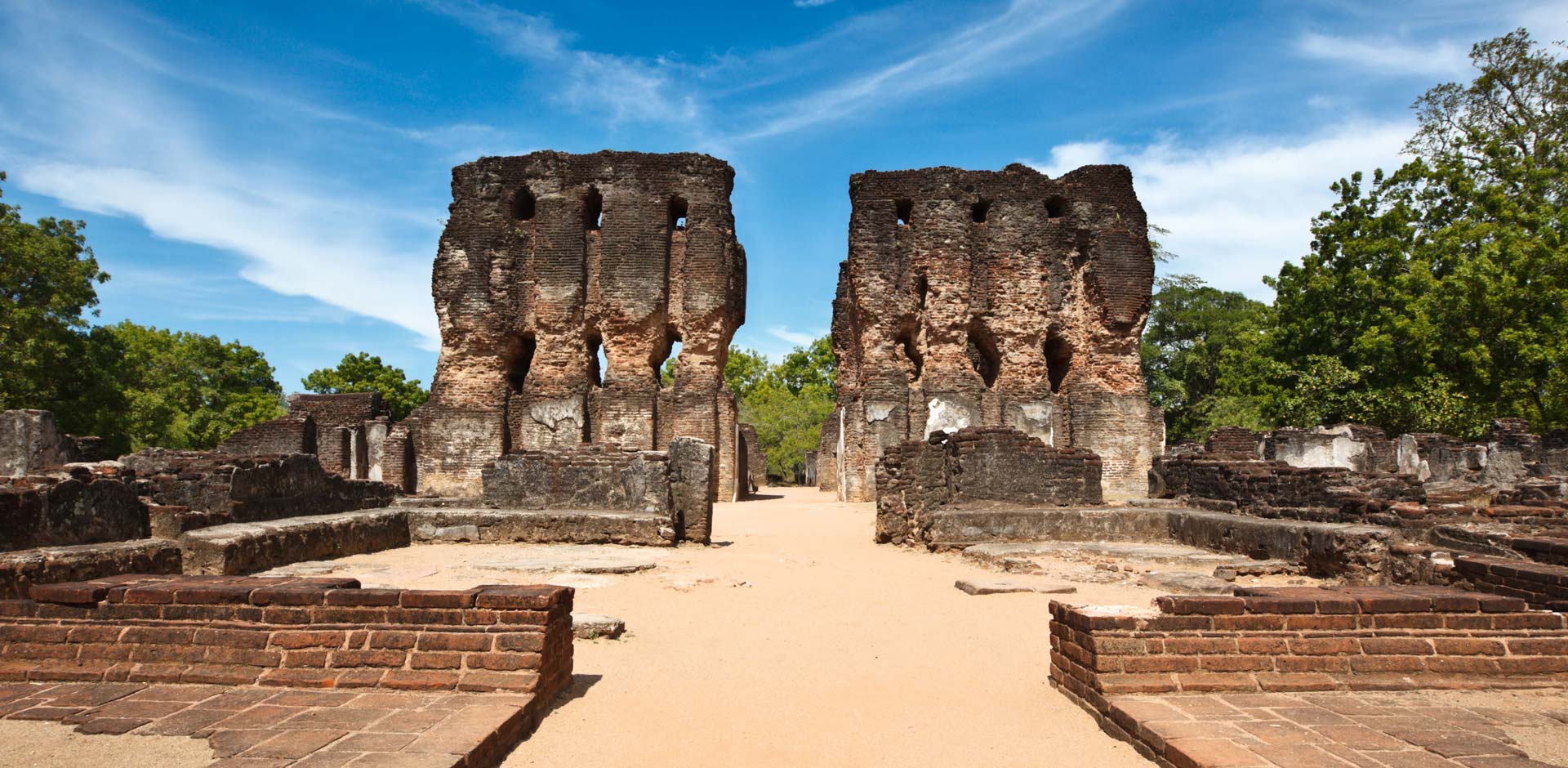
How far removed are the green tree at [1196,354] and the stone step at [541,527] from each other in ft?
77.3

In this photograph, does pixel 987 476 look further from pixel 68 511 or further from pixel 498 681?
pixel 68 511

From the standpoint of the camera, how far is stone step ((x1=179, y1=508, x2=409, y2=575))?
665cm

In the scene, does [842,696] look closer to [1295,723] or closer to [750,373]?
[1295,723]

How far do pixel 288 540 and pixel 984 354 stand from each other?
18.2m

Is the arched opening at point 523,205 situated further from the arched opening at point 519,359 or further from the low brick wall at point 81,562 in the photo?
the low brick wall at point 81,562

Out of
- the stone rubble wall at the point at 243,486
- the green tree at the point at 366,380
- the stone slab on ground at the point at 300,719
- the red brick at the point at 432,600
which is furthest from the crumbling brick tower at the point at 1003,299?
the green tree at the point at 366,380

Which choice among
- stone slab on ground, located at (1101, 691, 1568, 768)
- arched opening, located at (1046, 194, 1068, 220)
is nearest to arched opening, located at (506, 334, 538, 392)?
arched opening, located at (1046, 194, 1068, 220)

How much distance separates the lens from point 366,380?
41.6 m

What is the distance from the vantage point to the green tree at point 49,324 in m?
20.3

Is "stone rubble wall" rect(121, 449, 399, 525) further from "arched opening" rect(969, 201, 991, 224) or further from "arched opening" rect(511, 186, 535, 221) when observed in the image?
"arched opening" rect(969, 201, 991, 224)

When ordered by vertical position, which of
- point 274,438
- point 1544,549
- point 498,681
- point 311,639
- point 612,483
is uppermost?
point 274,438

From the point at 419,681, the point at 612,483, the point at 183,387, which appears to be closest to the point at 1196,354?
the point at 612,483

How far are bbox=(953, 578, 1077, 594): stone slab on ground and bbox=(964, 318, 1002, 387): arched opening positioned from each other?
14620mm

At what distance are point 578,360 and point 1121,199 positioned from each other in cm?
1445
